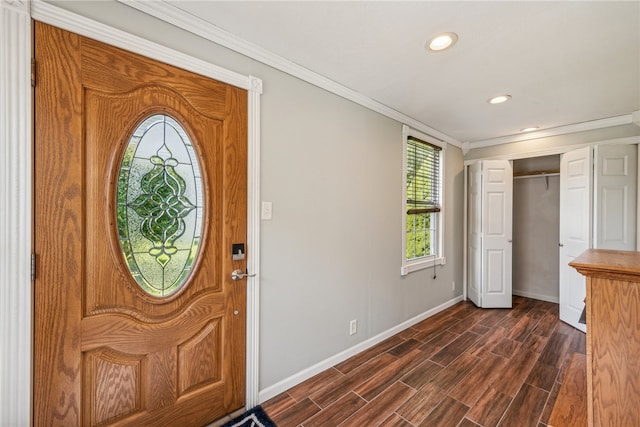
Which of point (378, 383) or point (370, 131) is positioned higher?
point (370, 131)

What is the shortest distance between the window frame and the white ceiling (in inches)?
18.3

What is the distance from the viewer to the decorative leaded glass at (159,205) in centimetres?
139

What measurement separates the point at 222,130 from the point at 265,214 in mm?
603

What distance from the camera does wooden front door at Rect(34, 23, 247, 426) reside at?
119cm

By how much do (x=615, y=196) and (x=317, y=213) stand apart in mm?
3280

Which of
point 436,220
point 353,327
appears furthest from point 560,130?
point 353,327

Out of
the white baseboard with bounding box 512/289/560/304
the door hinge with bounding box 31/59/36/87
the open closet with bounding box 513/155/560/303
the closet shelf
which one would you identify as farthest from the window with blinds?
the door hinge with bounding box 31/59/36/87

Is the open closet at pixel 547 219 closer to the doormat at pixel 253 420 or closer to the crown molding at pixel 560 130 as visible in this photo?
the crown molding at pixel 560 130

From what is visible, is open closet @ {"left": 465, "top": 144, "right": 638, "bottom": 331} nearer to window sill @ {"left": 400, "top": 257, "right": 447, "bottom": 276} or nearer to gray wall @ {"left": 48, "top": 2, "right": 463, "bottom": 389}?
window sill @ {"left": 400, "top": 257, "right": 447, "bottom": 276}

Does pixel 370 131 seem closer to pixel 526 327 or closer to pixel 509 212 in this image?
pixel 509 212

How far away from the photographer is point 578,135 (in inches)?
128
